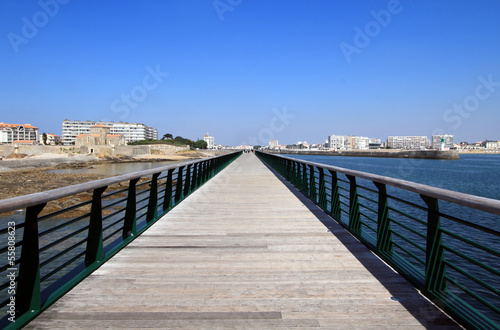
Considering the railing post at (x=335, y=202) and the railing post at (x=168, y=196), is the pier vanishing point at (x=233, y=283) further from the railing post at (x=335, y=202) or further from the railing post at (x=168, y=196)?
the railing post at (x=168, y=196)

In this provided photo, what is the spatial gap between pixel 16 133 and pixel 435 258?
19733 centimetres

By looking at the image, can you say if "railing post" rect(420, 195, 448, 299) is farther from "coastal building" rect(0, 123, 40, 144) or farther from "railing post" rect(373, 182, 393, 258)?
"coastal building" rect(0, 123, 40, 144)

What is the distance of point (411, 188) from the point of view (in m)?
3.29

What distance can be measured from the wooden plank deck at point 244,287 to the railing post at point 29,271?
14 centimetres

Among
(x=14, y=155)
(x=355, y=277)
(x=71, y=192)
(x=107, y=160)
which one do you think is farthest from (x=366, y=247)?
(x=14, y=155)

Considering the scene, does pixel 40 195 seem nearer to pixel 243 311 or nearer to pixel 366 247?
pixel 243 311

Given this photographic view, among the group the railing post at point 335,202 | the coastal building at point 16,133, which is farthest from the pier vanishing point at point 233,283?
the coastal building at point 16,133

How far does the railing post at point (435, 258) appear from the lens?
113 inches

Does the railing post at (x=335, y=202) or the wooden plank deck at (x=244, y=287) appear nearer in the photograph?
the wooden plank deck at (x=244, y=287)

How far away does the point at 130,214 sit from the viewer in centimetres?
480

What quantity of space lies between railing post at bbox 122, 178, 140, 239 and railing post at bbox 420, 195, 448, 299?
3634 mm

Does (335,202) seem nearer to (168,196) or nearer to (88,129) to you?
(168,196)

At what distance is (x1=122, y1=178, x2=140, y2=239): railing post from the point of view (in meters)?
4.70

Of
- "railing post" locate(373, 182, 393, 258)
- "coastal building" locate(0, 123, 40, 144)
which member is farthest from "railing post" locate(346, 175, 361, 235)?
"coastal building" locate(0, 123, 40, 144)
